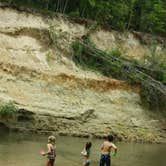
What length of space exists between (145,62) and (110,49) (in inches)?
88.6

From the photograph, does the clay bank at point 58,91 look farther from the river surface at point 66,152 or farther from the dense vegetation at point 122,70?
the river surface at point 66,152

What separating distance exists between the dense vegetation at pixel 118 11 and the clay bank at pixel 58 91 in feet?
5.73

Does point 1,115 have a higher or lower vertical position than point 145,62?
lower

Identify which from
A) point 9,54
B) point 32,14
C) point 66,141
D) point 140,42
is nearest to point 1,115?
point 66,141

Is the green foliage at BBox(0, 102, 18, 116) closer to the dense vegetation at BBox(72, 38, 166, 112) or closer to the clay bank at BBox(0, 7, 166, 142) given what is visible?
the clay bank at BBox(0, 7, 166, 142)

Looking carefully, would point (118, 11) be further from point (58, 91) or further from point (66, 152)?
point (66, 152)

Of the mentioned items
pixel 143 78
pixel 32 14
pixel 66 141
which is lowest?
pixel 66 141

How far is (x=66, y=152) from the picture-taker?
1866cm

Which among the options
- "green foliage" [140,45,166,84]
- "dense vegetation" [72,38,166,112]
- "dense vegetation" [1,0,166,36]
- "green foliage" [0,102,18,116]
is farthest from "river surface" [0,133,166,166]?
"dense vegetation" [1,0,166,36]

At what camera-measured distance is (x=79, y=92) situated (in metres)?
25.4

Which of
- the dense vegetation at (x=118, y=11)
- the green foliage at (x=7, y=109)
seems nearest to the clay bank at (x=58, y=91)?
the green foliage at (x=7, y=109)

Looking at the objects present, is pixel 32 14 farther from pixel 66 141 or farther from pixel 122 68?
pixel 66 141

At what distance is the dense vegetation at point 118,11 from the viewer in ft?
99.9

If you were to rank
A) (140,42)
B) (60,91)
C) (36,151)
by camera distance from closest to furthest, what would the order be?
(36,151), (60,91), (140,42)
